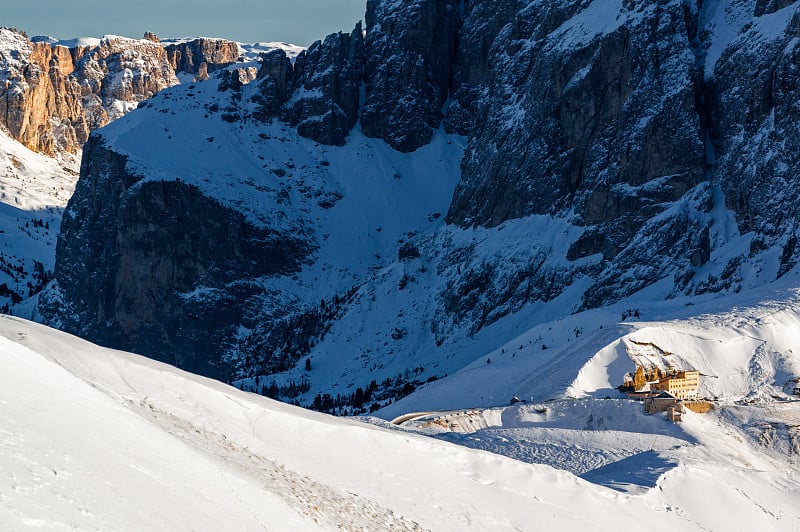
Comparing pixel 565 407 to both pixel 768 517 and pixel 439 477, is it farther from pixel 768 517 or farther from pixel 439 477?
pixel 439 477

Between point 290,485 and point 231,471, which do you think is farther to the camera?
point 290,485

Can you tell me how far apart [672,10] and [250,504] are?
14813 cm

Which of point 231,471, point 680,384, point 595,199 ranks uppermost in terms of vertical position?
point 595,199

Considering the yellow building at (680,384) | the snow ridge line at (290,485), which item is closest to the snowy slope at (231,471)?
the snow ridge line at (290,485)

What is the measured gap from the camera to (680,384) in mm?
86375

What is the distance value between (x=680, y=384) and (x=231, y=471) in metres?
59.5

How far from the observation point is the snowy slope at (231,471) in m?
25.8

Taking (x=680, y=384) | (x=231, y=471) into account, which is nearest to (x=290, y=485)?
(x=231, y=471)

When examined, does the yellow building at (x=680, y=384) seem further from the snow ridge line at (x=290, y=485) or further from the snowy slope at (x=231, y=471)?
the snow ridge line at (x=290, y=485)

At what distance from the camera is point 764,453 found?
70.2m

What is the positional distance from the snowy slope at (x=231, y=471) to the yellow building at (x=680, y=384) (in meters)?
36.2

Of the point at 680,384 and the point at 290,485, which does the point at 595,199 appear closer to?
the point at 680,384

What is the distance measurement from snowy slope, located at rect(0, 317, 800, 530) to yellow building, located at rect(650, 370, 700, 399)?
36.2 metres

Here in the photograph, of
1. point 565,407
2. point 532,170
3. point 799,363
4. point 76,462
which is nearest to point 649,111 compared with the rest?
point 532,170
